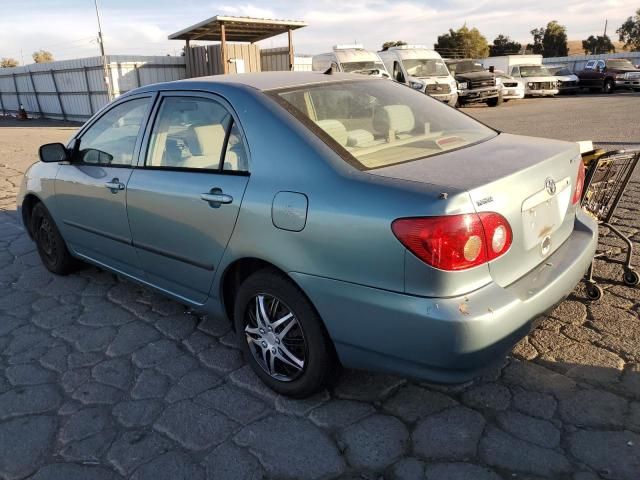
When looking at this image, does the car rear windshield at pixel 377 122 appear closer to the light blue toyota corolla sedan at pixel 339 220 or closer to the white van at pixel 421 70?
the light blue toyota corolla sedan at pixel 339 220

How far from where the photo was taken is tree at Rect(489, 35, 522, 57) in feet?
194

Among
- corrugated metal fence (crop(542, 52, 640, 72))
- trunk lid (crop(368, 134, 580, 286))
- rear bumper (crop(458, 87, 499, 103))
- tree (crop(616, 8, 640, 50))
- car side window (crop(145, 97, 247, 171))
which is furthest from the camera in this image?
tree (crop(616, 8, 640, 50))

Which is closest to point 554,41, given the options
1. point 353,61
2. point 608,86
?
point 608,86

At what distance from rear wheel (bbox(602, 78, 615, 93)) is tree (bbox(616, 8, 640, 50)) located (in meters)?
39.7

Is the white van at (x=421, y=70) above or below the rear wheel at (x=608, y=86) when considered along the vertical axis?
above

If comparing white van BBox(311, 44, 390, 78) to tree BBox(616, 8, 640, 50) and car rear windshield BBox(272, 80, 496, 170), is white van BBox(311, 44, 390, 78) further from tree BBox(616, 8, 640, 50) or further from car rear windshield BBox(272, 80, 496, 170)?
tree BBox(616, 8, 640, 50)

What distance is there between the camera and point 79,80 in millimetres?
21656

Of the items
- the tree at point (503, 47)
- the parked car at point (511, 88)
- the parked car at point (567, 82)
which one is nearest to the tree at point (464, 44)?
the tree at point (503, 47)

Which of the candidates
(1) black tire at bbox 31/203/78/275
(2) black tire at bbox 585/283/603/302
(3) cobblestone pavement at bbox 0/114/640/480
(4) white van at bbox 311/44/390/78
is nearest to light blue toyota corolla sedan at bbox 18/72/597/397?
(3) cobblestone pavement at bbox 0/114/640/480

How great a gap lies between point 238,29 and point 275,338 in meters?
19.3

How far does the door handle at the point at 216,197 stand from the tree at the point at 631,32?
69.5m

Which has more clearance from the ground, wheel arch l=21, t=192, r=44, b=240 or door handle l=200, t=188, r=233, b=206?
door handle l=200, t=188, r=233, b=206

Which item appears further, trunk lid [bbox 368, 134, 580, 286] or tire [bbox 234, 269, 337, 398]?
tire [bbox 234, 269, 337, 398]

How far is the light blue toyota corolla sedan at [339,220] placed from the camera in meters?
2.15
